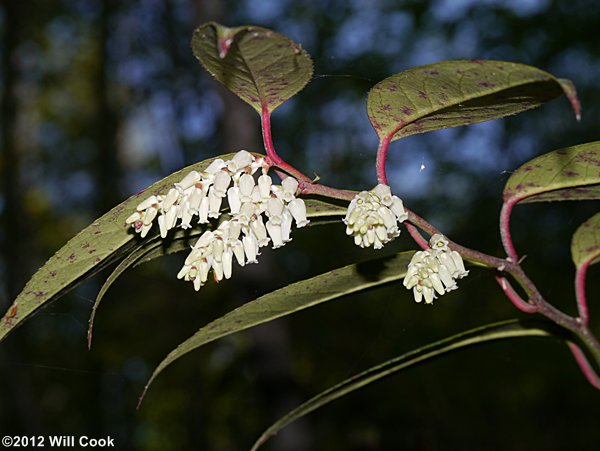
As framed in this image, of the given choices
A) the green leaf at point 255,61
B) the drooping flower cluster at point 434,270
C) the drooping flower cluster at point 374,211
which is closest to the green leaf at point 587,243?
the drooping flower cluster at point 434,270

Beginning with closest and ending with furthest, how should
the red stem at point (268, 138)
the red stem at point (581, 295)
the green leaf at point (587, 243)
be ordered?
the red stem at point (268, 138)
the red stem at point (581, 295)
the green leaf at point (587, 243)

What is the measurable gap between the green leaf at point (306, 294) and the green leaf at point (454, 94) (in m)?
0.20

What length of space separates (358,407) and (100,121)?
6953mm

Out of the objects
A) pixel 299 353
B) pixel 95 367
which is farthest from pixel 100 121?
pixel 299 353

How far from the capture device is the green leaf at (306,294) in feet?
2.96

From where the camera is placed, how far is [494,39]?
4.00 metres

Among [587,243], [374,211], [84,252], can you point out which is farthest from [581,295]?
[84,252]

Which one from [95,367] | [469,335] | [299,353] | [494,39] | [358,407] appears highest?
[494,39]

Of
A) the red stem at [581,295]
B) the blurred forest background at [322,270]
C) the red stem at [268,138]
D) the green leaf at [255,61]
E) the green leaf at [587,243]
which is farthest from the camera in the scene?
the blurred forest background at [322,270]

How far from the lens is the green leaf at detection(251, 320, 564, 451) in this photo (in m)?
0.96

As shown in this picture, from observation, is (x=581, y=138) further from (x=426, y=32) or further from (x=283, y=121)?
(x=283, y=121)

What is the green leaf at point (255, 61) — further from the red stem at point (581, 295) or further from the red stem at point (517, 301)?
the red stem at point (581, 295)

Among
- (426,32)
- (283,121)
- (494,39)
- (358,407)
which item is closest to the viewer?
(358,407)

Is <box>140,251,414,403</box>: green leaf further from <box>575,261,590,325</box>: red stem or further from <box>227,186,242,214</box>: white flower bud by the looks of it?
<box>575,261,590,325</box>: red stem
